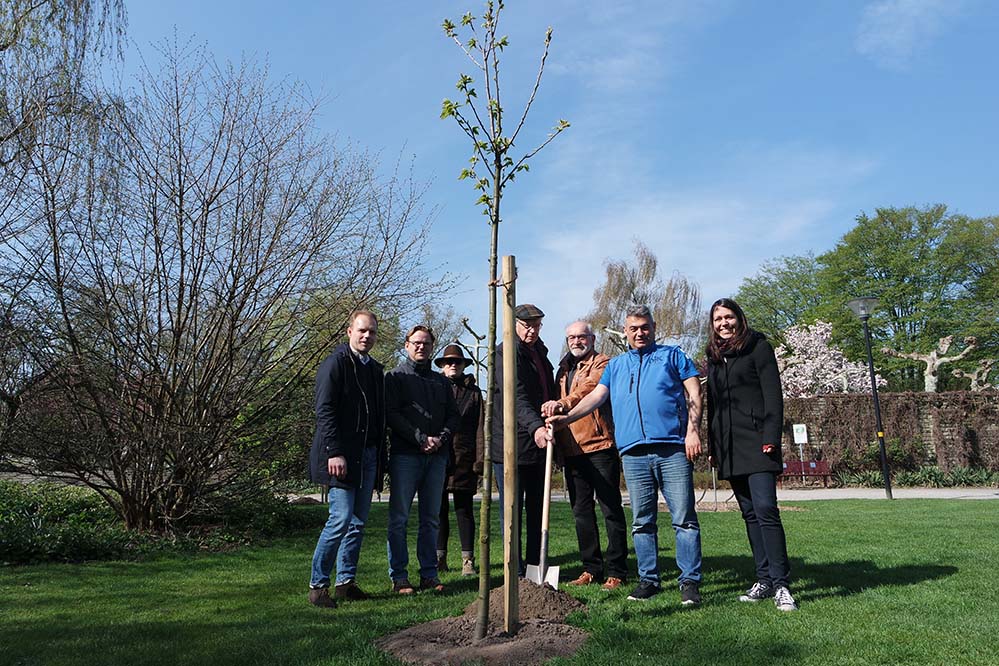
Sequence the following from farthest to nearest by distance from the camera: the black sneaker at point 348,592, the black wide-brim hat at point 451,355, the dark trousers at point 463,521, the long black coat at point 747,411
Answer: the black wide-brim hat at point 451,355 → the dark trousers at point 463,521 → the black sneaker at point 348,592 → the long black coat at point 747,411

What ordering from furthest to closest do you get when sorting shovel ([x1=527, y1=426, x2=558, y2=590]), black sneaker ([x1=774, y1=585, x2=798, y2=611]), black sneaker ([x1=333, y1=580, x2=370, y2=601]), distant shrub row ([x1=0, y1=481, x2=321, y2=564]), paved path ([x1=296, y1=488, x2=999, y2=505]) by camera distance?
paved path ([x1=296, y1=488, x2=999, y2=505])
distant shrub row ([x1=0, y1=481, x2=321, y2=564])
black sneaker ([x1=333, y1=580, x2=370, y2=601])
shovel ([x1=527, y1=426, x2=558, y2=590])
black sneaker ([x1=774, y1=585, x2=798, y2=611])

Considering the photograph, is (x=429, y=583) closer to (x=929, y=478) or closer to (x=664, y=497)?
(x=664, y=497)

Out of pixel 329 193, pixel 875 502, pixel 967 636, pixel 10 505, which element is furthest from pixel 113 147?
pixel 875 502

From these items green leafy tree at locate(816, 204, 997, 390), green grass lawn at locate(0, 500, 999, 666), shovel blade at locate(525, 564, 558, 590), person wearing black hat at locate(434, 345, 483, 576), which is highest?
green leafy tree at locate(816, 204, 997, 390)

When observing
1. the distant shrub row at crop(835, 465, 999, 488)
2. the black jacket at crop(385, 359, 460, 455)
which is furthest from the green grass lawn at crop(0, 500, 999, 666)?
the distant shrub row at crop(835, 465, 999, 488)

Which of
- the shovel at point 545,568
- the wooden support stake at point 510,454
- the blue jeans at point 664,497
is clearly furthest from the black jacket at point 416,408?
the wooden support stake at point 510,454

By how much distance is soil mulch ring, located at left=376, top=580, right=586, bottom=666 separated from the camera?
3400mm

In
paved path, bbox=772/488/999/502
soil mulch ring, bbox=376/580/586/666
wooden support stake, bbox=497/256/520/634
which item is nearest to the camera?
soil mulch ring, bbox=376/580/586/666

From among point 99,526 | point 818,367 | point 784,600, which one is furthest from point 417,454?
point 818,367

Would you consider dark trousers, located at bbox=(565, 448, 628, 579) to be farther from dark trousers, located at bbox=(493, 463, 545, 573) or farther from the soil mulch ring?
the soil mulch ring

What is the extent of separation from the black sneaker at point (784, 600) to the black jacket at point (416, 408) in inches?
91.5

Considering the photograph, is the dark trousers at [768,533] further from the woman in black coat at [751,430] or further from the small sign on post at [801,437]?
the small sign on post at [801,437]

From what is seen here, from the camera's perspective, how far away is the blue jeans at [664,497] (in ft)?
15.0

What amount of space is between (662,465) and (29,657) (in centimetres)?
349
